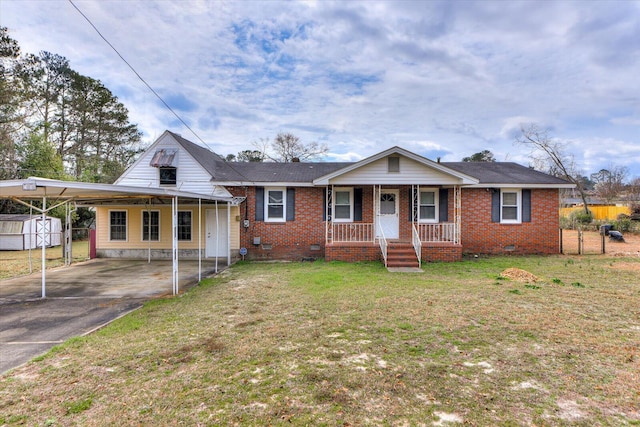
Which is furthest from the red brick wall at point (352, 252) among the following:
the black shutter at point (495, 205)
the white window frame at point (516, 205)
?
the white window frame at point (516, 205)

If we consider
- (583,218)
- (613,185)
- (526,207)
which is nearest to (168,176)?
(526,207)

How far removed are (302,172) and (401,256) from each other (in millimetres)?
6002

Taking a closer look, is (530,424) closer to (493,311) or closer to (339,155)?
(493,311)

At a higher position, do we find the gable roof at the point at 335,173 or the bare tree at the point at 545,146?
the bare tree at the point at 545,146

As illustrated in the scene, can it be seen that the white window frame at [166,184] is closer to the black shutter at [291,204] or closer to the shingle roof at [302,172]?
the shingle roof at [302,172]

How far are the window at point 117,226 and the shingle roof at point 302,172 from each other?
4332 mm

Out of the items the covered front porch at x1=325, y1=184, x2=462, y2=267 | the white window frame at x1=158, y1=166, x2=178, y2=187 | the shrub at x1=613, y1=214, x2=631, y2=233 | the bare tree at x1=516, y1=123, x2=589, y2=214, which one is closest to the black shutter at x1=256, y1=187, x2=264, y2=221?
the covered front porch at x1=325, y1=184, x2=462, y2=267

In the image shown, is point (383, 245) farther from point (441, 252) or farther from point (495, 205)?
point (495, 205)

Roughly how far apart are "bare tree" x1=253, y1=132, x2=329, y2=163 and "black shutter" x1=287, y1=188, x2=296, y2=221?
22.0 m

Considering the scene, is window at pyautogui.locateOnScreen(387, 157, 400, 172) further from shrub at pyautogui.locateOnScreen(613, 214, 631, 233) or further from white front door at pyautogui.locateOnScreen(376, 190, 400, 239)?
shrub at pyautogui.locateOnScreen(613, 214, 631, 233)

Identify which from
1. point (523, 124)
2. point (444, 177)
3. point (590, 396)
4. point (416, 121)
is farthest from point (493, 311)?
point (523, 124)

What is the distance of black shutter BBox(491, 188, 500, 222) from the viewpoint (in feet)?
42.6

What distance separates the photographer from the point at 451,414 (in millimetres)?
2725

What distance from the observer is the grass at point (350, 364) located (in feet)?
9.11
